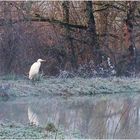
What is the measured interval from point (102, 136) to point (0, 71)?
1000 cm

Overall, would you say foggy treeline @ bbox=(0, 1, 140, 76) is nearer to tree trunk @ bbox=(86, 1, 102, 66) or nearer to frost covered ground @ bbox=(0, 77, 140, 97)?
tree trunk @ bbox=(86, 1, 102, 66)

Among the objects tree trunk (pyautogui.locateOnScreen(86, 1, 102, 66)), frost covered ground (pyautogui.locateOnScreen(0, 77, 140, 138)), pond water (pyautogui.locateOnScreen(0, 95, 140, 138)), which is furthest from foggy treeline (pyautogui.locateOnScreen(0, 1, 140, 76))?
pond water (pyautogui.locateOnScreen(0, 95, 140, 138))

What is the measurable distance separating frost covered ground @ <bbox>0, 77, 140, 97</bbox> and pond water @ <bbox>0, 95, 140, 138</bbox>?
1.67 ft

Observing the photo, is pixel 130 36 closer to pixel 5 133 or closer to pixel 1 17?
pixel 1 17

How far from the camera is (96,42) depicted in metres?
21.8

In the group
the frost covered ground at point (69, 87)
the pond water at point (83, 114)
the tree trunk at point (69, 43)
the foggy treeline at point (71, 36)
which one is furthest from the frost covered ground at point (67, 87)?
the tree trunk at point (69, 43)

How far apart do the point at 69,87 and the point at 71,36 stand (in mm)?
5859

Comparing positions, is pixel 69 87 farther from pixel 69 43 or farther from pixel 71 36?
pixel 71 36

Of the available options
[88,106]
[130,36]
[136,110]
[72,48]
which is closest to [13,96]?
[88,106]

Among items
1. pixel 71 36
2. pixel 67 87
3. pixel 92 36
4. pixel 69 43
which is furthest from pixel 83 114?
pixel 92 36

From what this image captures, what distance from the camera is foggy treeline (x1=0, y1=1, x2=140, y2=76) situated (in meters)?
19.5

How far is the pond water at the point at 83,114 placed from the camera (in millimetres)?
10227

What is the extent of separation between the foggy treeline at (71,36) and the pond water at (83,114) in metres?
4.69

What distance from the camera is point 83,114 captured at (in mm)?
12570
